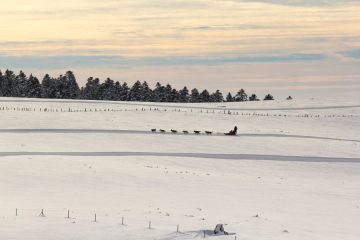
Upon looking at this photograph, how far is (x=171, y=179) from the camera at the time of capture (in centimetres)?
3950

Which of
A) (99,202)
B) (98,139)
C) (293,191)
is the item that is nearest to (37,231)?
(99,202)

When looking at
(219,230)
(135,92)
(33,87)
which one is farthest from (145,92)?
(219,230)

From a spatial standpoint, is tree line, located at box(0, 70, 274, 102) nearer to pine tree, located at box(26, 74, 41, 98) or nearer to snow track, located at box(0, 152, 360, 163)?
pine tree, located at box(26, 74, 41, 98)

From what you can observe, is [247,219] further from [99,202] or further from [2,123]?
[2,123]

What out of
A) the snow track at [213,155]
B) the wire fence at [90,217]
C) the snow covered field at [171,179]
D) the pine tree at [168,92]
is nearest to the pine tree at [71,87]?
the pine tree at [168,92]

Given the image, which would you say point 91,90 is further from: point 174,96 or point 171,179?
point 171,179

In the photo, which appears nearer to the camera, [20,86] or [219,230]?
[219,230]

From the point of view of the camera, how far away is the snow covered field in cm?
2503

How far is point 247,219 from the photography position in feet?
89.0

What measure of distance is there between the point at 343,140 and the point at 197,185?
37.5 meters

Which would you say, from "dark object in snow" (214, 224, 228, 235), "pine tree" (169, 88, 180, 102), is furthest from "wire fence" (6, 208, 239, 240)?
"pine tree" (169, 88, 180, 102)

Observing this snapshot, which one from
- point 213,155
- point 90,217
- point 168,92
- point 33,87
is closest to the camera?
point 90,217

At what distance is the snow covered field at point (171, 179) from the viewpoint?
25.0 m

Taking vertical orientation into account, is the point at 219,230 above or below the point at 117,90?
below
